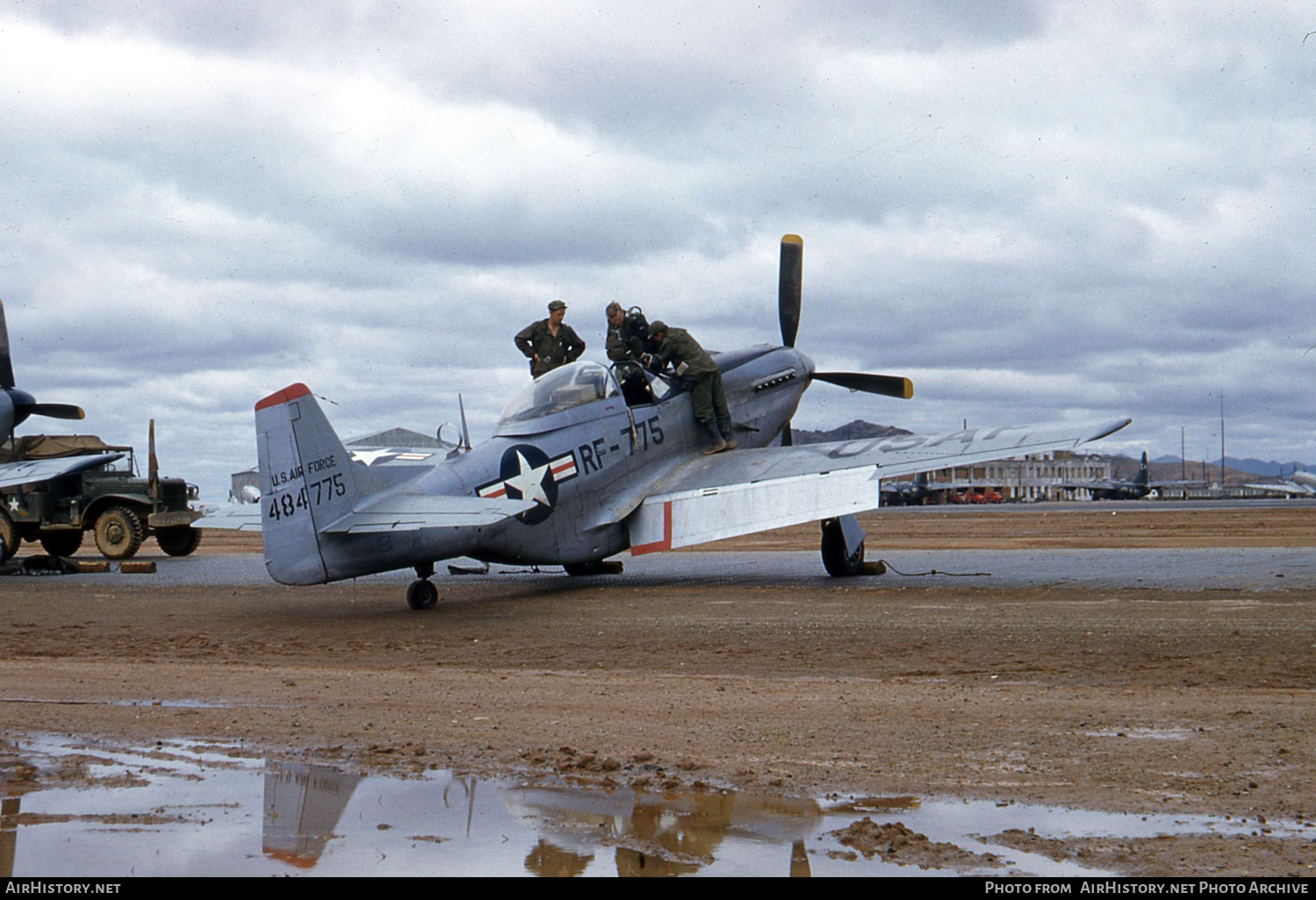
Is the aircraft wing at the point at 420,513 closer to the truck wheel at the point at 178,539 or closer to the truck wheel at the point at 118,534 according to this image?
the truck wheel at the point at 118,534

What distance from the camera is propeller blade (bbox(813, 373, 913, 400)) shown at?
20938 mm

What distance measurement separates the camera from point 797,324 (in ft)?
69.9

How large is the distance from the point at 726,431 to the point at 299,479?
723 centimetres

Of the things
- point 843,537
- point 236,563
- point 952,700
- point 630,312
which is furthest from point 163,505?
point 952,700

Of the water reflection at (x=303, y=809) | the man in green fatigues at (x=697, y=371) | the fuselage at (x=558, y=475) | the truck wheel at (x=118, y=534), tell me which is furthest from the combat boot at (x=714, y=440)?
the truck wheel at (x=118, y=534)

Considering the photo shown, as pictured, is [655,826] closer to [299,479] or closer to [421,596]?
[299,479]

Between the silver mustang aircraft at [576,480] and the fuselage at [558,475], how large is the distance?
0.07ft

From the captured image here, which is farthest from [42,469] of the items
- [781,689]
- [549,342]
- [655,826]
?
[655,826]

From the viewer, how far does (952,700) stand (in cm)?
730

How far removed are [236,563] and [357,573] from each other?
1275cm

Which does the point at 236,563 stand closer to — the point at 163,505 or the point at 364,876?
the point at 163,505

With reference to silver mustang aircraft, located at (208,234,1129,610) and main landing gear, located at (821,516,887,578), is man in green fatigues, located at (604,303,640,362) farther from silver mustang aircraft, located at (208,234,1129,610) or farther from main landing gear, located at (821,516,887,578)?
main landing gear, located at (821,516,887,578)

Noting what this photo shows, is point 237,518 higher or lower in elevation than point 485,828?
higher

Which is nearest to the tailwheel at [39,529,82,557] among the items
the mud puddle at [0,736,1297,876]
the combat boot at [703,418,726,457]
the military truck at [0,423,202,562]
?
the military truck at [0,423,202,562]
